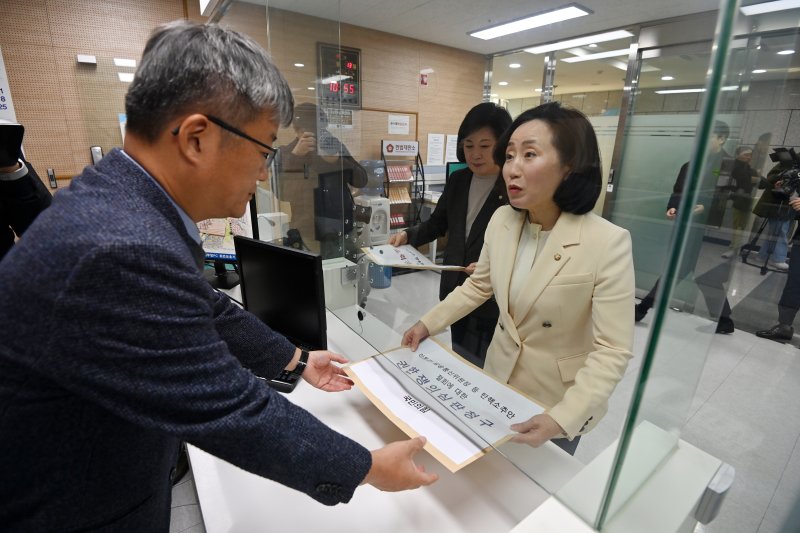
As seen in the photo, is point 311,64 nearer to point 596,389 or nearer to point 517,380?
point 517,380

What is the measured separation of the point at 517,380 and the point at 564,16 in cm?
130

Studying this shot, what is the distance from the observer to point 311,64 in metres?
1.94

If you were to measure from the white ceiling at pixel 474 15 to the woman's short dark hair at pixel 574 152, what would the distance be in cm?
27

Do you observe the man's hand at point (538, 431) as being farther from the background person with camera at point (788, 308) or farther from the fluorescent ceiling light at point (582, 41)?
the background person with camera at point (788, 308)

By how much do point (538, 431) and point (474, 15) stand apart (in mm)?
2015

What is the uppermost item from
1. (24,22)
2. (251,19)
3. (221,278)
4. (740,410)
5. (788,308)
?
(24,22)

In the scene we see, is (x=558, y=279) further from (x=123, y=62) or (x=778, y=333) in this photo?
(x=123, y=62)

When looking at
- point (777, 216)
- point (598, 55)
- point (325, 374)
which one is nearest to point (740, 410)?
point (777, 216)

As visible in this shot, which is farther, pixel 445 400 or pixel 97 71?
pixel 97 71

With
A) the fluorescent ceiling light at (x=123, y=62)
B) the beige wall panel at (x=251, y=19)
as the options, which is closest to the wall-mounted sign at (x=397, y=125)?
the beige wall panel at (x=251, y=19)

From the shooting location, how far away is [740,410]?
1.89m

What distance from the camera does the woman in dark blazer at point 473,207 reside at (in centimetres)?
122

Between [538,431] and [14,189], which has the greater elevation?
[14,189]

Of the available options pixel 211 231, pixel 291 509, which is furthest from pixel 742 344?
pixel 211 231
